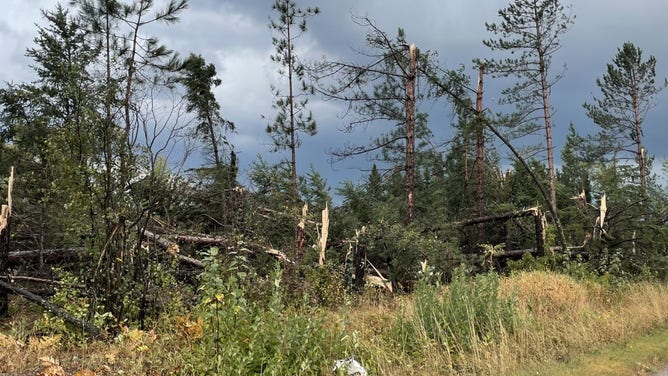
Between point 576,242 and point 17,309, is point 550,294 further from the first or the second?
point 17,309

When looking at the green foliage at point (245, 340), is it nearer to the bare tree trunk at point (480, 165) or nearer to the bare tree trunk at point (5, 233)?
the bare tree trunk at point (5, 233)

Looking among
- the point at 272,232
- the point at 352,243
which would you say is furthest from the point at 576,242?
the point at 272,232

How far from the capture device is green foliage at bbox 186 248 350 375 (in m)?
4.73

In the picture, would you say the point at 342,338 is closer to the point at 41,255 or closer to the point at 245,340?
the point at 245,340

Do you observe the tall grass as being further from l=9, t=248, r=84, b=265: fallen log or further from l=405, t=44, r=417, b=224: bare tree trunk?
l=405, t=44, r=417, b=224: bare tree trunk

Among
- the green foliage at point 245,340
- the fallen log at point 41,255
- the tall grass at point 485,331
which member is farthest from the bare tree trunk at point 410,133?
the green foliage at point 245,340

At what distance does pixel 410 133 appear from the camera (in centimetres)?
1727

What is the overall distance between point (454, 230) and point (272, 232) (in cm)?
619

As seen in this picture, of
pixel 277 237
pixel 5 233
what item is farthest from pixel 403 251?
pixel 5 233

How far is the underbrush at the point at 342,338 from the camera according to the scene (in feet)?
16.4

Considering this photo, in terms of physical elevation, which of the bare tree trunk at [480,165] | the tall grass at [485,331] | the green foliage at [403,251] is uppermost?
the bare tree trunk at [480,165]

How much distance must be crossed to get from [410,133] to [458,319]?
36.7 feet

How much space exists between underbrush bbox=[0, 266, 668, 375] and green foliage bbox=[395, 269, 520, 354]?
1cm

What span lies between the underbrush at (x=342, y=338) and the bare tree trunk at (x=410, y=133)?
28.3 ft
